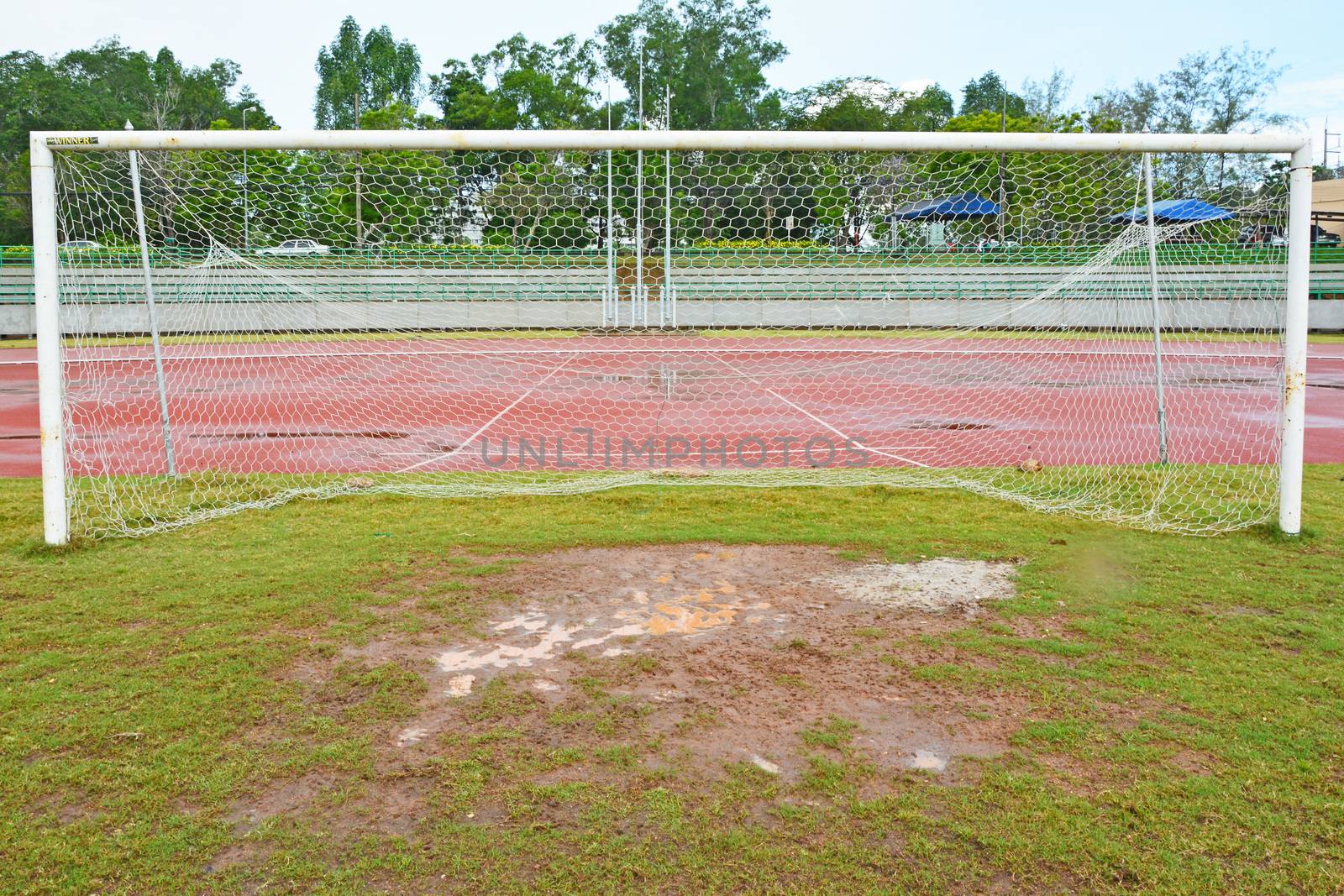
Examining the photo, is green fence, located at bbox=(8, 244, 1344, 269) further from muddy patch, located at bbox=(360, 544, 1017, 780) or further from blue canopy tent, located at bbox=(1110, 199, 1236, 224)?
muddy patch, located at bbox=(360, 544, 1017, 780)

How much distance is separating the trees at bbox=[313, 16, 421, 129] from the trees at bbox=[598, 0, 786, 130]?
21669 mm

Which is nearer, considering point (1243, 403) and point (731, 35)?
point (1243, 403)

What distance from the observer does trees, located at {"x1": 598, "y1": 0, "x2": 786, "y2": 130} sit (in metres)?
63.7

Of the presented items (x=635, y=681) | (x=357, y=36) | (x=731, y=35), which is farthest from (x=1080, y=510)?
(x=357, y=36)

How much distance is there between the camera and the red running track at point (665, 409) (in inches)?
361


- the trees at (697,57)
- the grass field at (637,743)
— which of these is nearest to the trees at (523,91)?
the trees at (697,57)

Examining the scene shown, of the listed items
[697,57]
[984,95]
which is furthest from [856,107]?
[984,95]

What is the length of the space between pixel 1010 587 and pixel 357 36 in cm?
9212

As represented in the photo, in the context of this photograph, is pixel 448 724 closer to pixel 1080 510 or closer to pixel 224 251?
pixel 1080 510

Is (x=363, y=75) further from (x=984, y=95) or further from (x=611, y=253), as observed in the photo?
(x=611, y=253)

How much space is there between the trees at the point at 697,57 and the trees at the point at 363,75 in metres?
21.7

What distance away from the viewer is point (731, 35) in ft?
220

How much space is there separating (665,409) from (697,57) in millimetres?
59142

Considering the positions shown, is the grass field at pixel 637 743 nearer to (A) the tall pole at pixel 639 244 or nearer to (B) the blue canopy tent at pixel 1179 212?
(B) the blue canopy tent at pixel 1179 212
